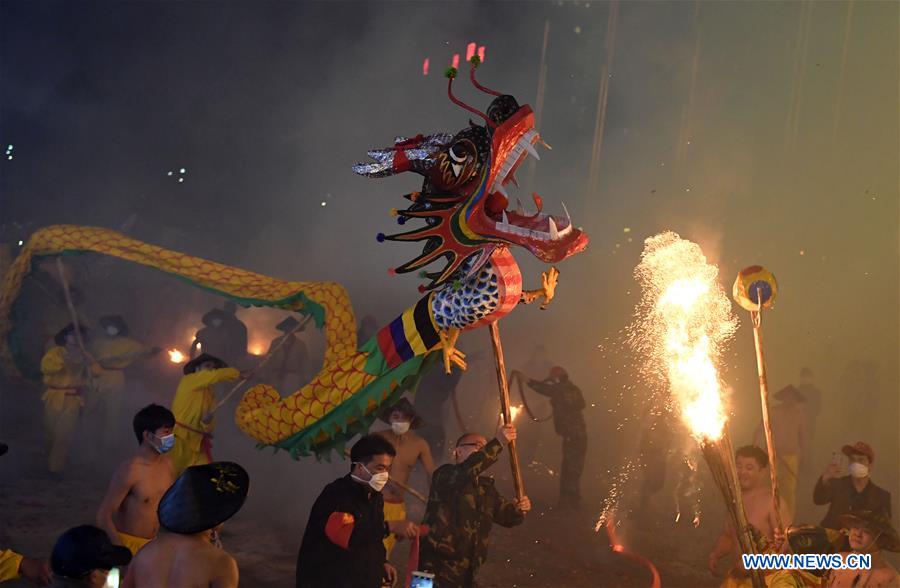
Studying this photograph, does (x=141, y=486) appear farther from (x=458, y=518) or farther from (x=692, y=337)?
(x=692, y=337)

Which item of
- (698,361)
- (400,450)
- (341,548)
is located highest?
(698,361)

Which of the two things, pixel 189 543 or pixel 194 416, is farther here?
pixel 194 416

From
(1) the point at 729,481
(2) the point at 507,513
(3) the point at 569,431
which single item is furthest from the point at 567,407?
(1) the point at 729,481

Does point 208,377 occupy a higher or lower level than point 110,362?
lower

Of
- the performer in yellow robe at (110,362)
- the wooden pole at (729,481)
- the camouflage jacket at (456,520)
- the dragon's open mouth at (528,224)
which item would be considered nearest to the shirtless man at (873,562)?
the wooden pole at (729,481)

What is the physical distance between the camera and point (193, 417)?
541 cm

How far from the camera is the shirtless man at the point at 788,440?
7.24 metres

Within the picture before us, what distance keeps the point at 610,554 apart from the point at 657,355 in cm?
603

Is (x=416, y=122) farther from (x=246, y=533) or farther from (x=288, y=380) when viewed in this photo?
(x=246, y=533)

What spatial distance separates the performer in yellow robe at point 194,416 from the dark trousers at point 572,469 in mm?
4055

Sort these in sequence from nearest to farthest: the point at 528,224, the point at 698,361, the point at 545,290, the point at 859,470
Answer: the point at 528,224, the point at 545,290, the point at 698,361, the point at 859,470

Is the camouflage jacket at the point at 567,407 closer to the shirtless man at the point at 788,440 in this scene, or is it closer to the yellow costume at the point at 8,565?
the shirtless man at the point at 788,440

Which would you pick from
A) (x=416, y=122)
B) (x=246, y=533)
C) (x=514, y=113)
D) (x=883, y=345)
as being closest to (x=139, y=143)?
(x=416, y=122)

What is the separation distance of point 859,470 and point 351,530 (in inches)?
166
